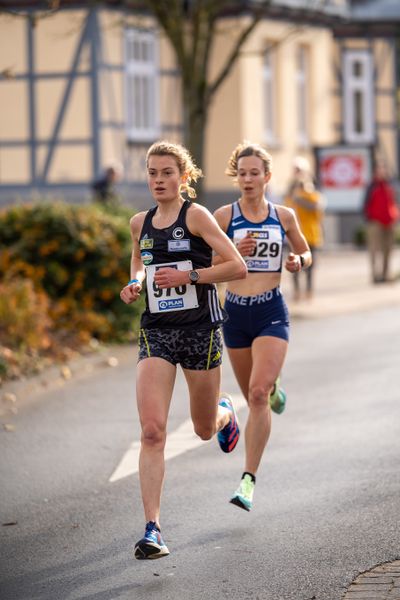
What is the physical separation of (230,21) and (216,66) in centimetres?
97

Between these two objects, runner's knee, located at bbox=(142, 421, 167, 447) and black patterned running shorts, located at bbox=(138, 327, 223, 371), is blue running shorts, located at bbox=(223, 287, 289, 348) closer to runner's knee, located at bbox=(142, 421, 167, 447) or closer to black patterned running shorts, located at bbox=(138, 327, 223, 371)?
black patterned running shorts, located at bbox=(138, 327, 223, 371)

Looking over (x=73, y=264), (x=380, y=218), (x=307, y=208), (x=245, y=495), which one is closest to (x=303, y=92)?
(x=380, y=218)

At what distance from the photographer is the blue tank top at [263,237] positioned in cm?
773

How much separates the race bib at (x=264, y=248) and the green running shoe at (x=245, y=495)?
46.4 inches

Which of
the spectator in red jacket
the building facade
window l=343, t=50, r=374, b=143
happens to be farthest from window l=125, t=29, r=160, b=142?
window l=343, t=50, r=374, b=143

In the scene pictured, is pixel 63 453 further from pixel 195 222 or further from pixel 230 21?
pixel 230 21

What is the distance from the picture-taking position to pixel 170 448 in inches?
372

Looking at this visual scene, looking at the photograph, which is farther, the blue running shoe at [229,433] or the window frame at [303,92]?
the window frame at [303,92]

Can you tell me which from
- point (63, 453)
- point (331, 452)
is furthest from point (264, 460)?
point (63, 453)

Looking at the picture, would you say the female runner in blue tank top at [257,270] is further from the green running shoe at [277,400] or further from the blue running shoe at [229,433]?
the green running shoe at [277,400]

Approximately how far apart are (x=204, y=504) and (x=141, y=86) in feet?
71.2

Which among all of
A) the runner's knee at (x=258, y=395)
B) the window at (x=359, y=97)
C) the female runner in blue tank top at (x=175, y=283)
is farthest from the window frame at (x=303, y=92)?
the female runner in blue tank top at (x=175, y=283)

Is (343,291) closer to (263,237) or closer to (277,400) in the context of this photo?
(277,400)

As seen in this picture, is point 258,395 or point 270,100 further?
point 270,100
